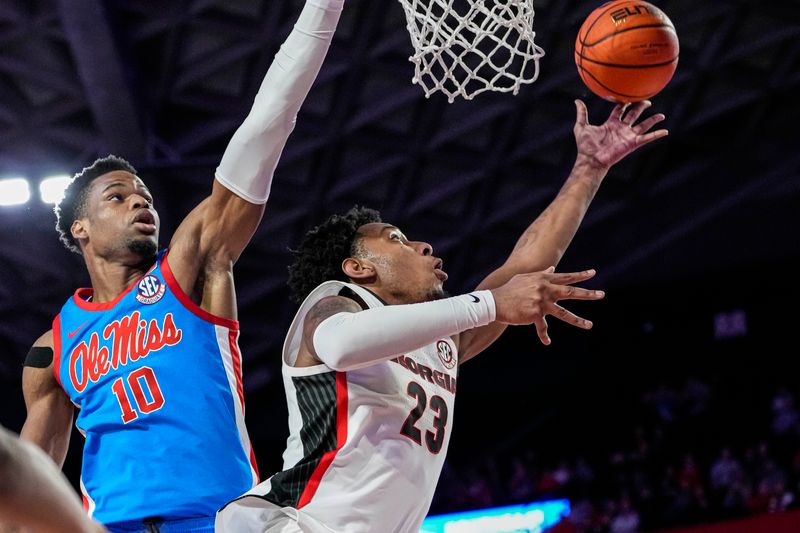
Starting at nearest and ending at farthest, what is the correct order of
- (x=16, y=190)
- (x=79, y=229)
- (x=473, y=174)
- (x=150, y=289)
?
(x=150, y=289), (x=79, y=229), (x=16, y=190), (x=473, y=174)

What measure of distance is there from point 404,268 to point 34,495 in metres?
2.25

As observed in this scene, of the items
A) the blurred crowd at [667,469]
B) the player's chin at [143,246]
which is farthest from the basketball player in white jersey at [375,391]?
the blurred crowd at [667,469]

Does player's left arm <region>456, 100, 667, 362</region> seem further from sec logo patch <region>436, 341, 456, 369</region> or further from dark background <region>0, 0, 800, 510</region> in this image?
dark background <region>0, 0, 800, 510</region>

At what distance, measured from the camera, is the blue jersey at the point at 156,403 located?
315 centimetres

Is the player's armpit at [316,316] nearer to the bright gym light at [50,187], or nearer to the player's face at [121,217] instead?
the player's face at [121,217]

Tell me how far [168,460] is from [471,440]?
40.3 ft

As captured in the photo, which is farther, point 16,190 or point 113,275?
point 16,190

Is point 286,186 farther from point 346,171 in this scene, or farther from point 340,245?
point 340,245

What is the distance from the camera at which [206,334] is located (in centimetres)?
338

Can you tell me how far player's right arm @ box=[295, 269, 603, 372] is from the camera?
2.75m

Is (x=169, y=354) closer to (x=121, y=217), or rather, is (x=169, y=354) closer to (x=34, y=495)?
(x=121, y=217)

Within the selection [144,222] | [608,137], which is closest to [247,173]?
[144,222]

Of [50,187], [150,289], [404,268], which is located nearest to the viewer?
[404,268]

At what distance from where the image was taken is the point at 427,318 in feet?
9.05
